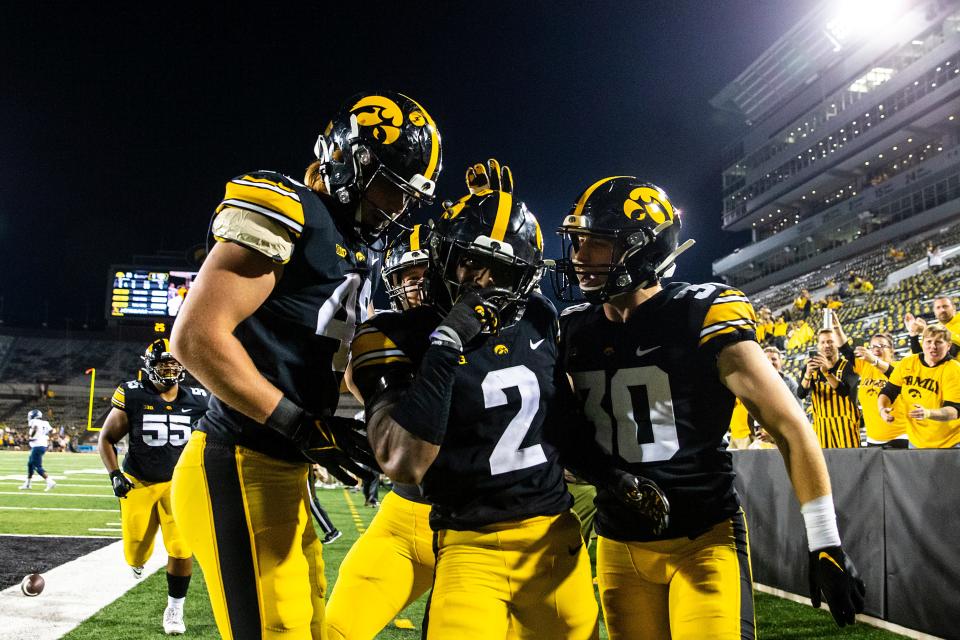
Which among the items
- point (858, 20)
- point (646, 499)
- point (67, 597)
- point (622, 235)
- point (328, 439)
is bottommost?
point (67, 597)

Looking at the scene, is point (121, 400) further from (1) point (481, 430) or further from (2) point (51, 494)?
(2) point (51, 494)

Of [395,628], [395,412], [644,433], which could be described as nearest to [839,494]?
[395,628]

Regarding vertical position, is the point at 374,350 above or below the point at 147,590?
above

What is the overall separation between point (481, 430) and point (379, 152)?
102cm

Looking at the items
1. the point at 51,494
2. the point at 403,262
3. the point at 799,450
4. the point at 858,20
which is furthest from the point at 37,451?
the point at 858,20

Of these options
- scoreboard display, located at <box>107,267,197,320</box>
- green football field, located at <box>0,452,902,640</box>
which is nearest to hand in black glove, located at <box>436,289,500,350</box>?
green football field, located at <box>0,452,902,640</box>

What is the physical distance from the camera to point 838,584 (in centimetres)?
247

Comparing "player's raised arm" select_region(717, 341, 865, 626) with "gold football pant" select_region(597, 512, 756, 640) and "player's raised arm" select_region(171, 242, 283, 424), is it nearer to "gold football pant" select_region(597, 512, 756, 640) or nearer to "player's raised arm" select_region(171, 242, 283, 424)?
"gold football pant" select_region(597, 512, 756, 640)

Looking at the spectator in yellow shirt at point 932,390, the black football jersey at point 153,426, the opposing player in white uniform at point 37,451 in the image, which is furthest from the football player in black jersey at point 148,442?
the opposing player in white uniform at point 37,451

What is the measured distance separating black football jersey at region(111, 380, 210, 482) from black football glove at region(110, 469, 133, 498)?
0.49 ft

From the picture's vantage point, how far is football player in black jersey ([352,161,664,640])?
2.31 m

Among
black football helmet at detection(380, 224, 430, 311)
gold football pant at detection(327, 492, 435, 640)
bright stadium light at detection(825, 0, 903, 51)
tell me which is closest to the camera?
gold football pant at detection(327, 492, 435, 640)

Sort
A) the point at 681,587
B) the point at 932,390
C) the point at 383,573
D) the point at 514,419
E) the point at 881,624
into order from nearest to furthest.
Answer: the point at 514,419 < the point at 681,587 < the point at 383,573 < the point at 881,624 < the point at 932,390

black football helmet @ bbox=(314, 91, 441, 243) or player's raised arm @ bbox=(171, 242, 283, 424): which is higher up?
black football helmet @ bbox=(314, 91, 441, 243)
